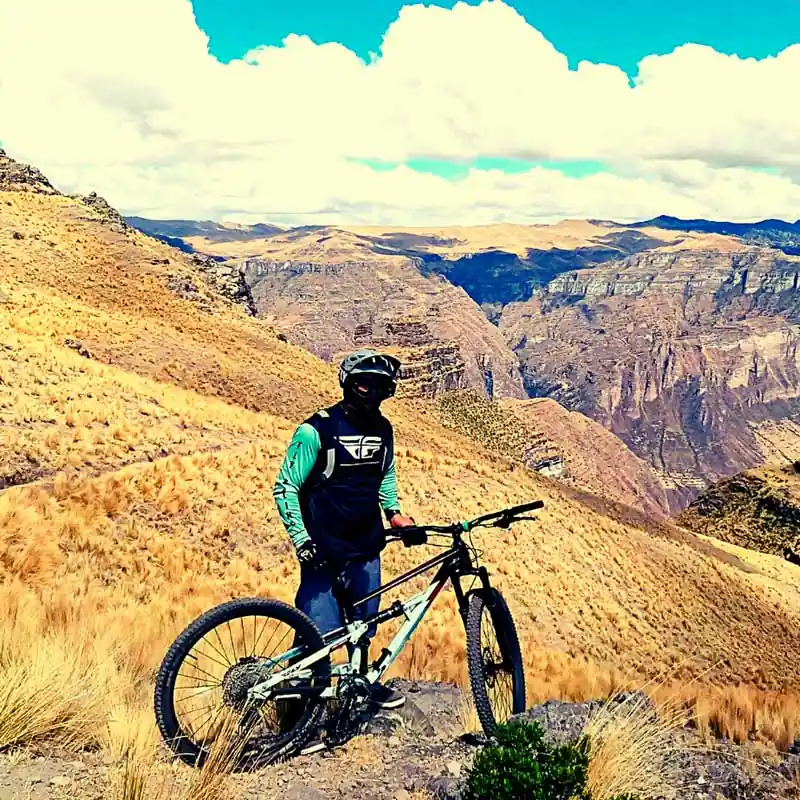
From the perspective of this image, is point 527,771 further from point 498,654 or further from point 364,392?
point 364,392

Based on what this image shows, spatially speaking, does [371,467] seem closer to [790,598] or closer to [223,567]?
[223,567]

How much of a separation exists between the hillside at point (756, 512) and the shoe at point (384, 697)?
195 feet

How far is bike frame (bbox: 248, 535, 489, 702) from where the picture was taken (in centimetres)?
470

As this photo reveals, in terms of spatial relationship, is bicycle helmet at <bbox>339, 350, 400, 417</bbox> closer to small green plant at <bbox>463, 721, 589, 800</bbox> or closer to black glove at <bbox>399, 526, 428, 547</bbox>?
black glove at <bbox>399, 526, 428, 547</bbox>

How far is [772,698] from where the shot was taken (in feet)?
23.5

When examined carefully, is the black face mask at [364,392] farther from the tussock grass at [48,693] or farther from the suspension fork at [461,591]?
the tussock grass at [48,693]

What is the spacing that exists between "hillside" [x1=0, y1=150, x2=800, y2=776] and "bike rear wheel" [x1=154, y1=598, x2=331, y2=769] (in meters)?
0.31

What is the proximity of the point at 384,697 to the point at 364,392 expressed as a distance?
2177 millimetres

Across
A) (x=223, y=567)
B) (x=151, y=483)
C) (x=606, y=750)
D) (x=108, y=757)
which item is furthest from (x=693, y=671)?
(x=108, y=757)

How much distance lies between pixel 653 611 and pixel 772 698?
58.1 feet

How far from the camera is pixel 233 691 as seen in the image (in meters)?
4.60

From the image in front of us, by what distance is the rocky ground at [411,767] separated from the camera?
3.86 meters

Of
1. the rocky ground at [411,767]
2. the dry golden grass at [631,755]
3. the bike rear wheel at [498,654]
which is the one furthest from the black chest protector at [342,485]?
the dry golden grass at [631,755]

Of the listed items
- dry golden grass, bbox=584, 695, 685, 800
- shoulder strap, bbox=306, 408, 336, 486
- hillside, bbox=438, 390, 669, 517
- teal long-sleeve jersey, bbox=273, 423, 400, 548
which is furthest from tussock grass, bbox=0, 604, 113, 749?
hillside, bbox=438, 390, 669, 517
